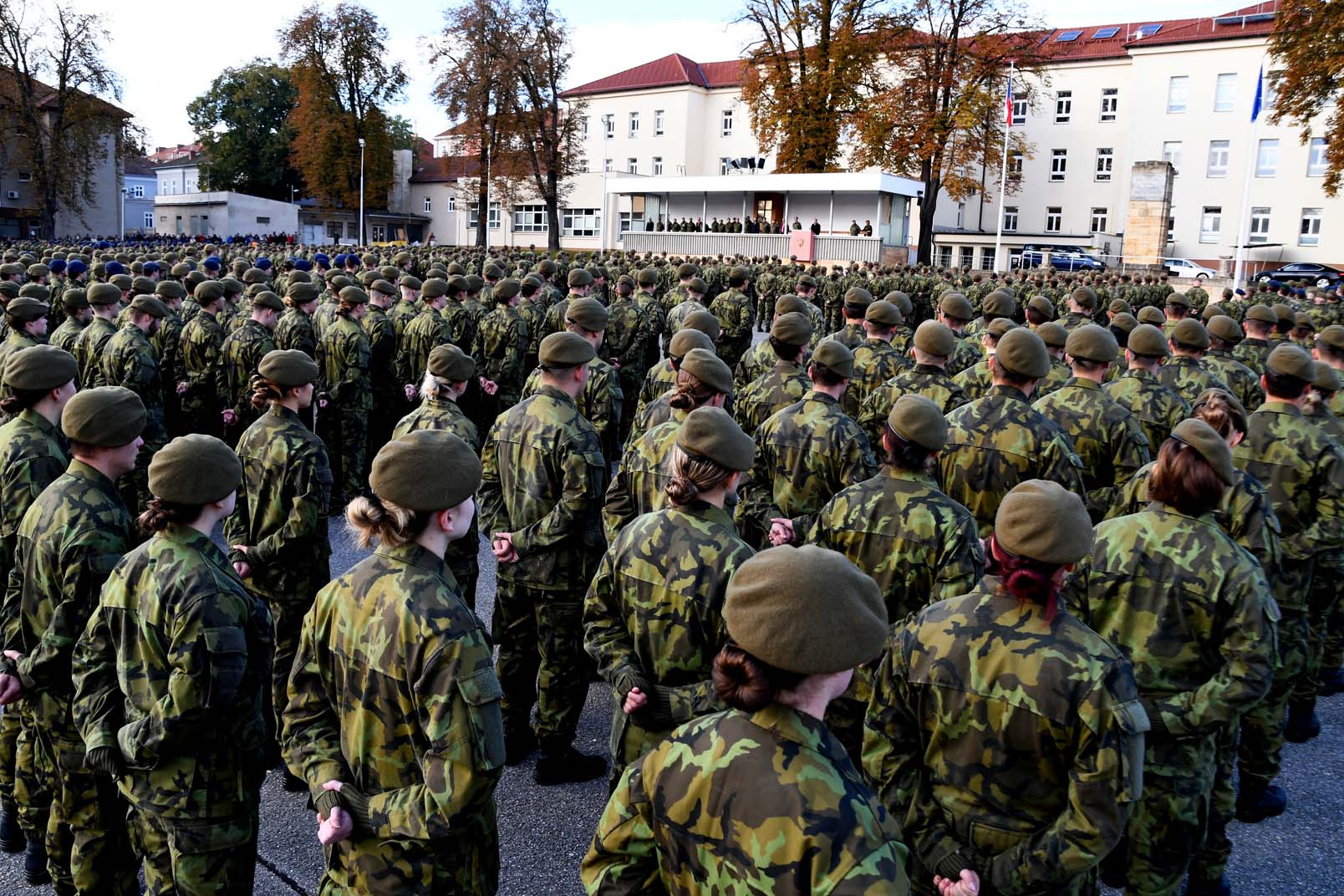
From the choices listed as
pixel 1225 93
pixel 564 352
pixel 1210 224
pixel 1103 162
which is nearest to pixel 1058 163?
pixel 1103 162

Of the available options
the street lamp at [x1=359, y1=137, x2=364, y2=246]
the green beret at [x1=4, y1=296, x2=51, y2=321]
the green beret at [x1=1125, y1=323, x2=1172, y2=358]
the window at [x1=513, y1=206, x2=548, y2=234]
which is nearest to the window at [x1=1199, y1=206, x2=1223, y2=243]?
the window at [x1=513, y1=206, x2=548, y2=234]

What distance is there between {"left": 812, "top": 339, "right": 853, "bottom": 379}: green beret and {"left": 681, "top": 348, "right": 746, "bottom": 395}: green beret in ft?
1.97

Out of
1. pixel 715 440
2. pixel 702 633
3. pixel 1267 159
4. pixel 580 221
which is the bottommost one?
pixel 702 633

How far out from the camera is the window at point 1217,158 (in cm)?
4547

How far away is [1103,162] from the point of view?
4966 cm

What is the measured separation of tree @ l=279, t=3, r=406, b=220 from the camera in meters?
54.8

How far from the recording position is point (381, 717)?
264 cm

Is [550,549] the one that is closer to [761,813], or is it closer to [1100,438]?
[761,813]

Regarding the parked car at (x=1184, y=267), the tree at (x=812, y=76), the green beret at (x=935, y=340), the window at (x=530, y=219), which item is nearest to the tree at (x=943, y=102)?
the tree at (x=812, y=76)

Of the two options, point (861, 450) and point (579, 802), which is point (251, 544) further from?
point (861, 450)

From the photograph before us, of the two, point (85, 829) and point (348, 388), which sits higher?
point (348, 388)

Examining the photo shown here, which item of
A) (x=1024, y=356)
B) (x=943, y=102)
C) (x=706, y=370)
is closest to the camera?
(x=706, y=370)

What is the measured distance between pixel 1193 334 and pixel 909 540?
4755 millimetres

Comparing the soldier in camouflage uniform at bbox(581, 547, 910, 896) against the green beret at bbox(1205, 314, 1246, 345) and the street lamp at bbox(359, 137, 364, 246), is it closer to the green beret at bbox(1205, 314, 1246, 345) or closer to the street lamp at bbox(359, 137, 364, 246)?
the green beret at bbox(1205, 314, 1246, 345)
